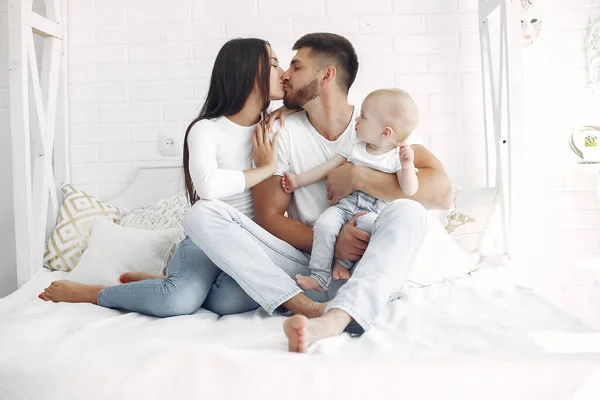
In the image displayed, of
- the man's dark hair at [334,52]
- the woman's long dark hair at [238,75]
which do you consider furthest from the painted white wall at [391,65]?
the woman's long dark hair at [238,75]

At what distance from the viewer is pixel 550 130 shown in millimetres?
2789

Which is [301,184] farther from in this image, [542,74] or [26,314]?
[542,74]

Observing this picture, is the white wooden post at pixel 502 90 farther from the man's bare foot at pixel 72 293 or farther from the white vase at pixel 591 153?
the man's bare foot at pixel 72 293

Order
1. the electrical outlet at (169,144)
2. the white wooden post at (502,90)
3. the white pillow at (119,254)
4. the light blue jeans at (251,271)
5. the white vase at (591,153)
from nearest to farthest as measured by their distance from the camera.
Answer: the light blue jeans at (251,271) → the white pillow at (119,254) → the white wooden post at (502,90) → the white vase at (591,153) → the electrical outlet at (169,144)

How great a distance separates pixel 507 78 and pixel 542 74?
1.71 ft

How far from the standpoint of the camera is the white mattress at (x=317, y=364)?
1119mm

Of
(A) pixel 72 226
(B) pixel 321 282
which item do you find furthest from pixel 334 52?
(A) pixel 72 226

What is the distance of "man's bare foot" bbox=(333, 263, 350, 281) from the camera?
1.70m

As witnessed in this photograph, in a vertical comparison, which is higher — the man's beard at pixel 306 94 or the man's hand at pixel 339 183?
the man's beard at pixel 306 94

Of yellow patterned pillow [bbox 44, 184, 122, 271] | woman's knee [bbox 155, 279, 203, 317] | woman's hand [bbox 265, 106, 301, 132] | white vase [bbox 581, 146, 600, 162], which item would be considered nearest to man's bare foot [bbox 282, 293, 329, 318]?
woman's knee [bbox 155, 279, 203, 317]

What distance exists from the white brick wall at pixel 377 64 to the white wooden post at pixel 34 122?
144 millimetres

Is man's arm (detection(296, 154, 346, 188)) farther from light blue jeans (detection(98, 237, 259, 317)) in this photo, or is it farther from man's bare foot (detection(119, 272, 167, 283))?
man's bare foot (detection(119, 272, 167, 283))

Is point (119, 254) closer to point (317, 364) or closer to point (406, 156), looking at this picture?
point (406, 156)

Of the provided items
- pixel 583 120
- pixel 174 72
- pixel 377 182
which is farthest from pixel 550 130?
pixel 174 72
